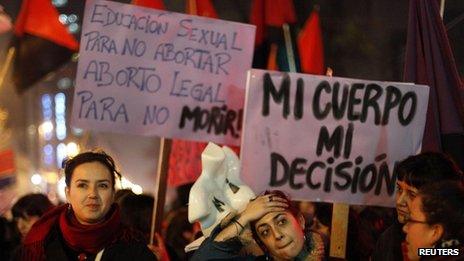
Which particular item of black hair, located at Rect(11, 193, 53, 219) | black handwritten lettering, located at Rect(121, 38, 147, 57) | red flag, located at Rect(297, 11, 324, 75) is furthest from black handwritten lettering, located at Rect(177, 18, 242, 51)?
red flag, located at Rect(297, 11, 324, 75)

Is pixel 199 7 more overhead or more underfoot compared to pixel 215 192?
more overhead

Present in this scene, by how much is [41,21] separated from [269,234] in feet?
9.25

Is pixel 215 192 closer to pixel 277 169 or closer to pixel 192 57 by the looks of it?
pixel 277 169

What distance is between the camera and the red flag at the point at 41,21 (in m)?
5.89

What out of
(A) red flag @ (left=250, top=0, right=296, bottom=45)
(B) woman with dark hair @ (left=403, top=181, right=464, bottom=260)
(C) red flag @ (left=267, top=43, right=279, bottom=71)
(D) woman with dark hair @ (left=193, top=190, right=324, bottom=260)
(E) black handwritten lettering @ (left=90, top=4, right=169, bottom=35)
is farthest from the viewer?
(C) red flag @ (left=267, top=43, right=279, bottom=71)

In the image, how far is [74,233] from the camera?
394 centimetres

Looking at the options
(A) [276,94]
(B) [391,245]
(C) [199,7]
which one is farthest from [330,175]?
(C) [199,7]

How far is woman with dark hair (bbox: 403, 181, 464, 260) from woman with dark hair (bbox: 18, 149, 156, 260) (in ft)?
3.98

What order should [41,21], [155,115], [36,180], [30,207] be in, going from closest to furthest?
[155,115], [30,207], [41,21], [36,180]

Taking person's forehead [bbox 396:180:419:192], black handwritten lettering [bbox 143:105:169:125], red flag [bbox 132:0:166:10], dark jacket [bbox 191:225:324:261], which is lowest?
dark jacket [bbox 191:225:324:261]

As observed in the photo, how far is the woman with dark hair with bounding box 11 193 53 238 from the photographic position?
5723 millimetres

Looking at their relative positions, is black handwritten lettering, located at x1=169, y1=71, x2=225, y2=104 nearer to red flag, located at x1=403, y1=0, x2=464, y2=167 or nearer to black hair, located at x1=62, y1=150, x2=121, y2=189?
red flag, located at x1=403, y1=0, x2=464, y2=167

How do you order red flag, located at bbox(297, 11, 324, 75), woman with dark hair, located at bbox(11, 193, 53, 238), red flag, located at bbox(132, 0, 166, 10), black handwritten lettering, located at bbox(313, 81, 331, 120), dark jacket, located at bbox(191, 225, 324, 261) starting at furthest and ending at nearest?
red flag, located at bbox(297, 11, 324, 75)
red flag, located at bbox(132, 0, 166, 10)
woman with dark hair, located at bbox(11, 193, 53, 238)
black handwritten lettering, located at bbox(313, 81, 331, 120)
dark jacket, located at bbox(191, 225, 324, 261)

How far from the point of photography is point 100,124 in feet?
17.1
